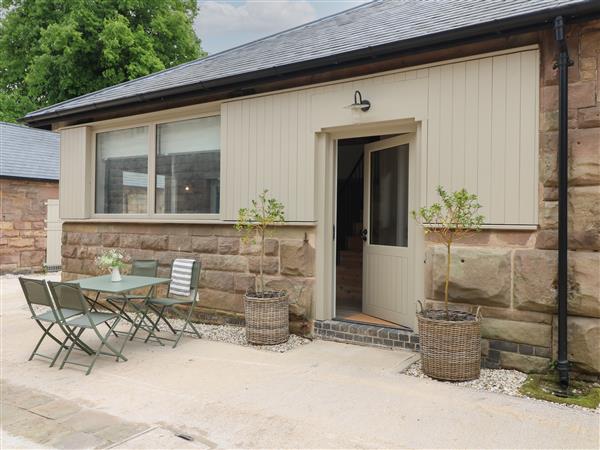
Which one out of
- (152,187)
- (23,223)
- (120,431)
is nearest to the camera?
(120,431)

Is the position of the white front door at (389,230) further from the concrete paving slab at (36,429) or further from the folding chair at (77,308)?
the concrete paving slab at (36,429)

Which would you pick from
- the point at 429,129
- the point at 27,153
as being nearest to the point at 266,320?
the point at 429,129

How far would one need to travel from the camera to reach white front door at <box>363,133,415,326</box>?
514 centimetres

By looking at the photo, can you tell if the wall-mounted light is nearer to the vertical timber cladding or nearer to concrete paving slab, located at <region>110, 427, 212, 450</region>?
the vertical timber cladding

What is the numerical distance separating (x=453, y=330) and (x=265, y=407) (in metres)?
1.65

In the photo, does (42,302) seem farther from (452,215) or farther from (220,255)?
(452,215)

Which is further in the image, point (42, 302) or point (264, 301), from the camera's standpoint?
Result: point (264, 301)

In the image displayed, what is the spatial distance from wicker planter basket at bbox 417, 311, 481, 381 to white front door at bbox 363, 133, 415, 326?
1048 millimetres

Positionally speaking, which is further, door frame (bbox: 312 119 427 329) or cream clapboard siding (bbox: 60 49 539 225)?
door frame (bbox: 312 119 427 329)

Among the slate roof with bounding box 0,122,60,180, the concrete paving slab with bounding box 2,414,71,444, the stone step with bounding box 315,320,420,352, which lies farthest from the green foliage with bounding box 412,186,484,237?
the slate roof with bounding box 0,122,60,180

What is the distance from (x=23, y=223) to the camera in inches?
471

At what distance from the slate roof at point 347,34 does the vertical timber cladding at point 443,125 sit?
1.20ft

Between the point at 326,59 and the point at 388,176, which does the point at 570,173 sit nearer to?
the point at 388,176

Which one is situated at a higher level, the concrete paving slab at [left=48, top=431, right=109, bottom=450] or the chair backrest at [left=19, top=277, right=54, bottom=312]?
the chair backrest at [left=19, top=277, right=54, bottom=312]
